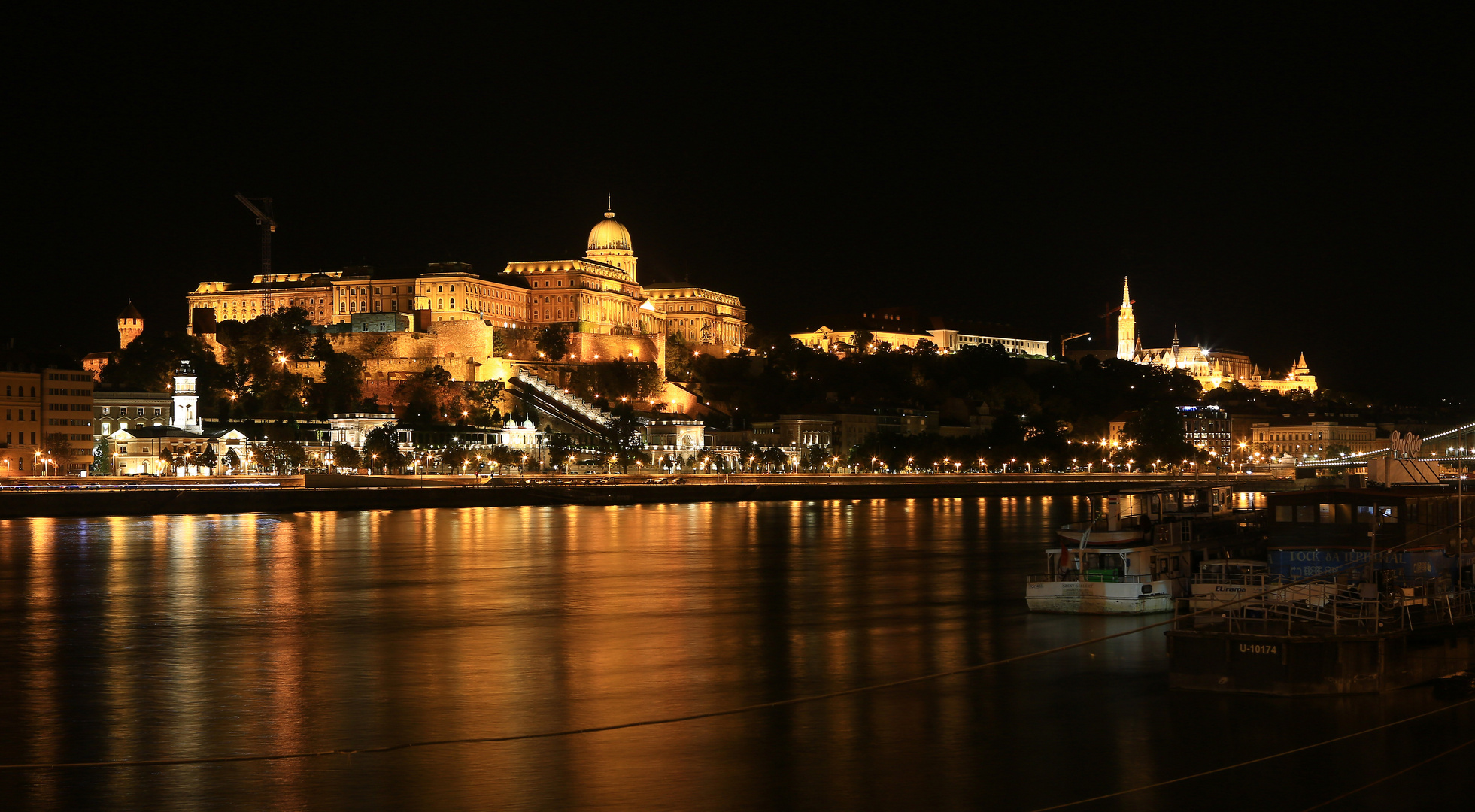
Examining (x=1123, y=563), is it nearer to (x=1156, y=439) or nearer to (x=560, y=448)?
(x=560, y=448)

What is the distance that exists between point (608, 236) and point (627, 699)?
4095 inches

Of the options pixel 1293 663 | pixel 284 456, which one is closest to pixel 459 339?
pixel 284 456

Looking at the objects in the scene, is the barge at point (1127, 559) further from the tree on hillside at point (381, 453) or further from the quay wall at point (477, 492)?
the tree on hillside at point (381, 453)

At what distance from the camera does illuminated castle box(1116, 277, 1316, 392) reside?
503 ft

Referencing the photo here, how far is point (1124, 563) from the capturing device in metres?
24.9

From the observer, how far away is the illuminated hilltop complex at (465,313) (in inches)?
3583

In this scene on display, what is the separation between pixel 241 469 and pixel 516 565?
38853 mm

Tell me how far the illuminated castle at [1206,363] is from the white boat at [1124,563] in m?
125

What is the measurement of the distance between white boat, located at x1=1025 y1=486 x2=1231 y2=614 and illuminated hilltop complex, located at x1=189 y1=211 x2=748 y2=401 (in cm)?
6784

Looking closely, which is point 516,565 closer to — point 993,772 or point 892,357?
point 993,772

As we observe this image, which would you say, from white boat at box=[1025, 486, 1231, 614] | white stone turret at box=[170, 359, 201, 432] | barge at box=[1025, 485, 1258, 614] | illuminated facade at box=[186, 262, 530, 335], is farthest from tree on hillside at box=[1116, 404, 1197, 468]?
white boat at box=[1025, 486, 1231, 614]

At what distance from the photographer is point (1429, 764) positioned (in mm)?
13789

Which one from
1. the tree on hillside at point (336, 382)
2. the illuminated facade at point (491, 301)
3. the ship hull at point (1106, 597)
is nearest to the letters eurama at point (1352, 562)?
the ship hull at point (1106, 597)

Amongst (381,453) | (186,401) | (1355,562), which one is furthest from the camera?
(381,453)
